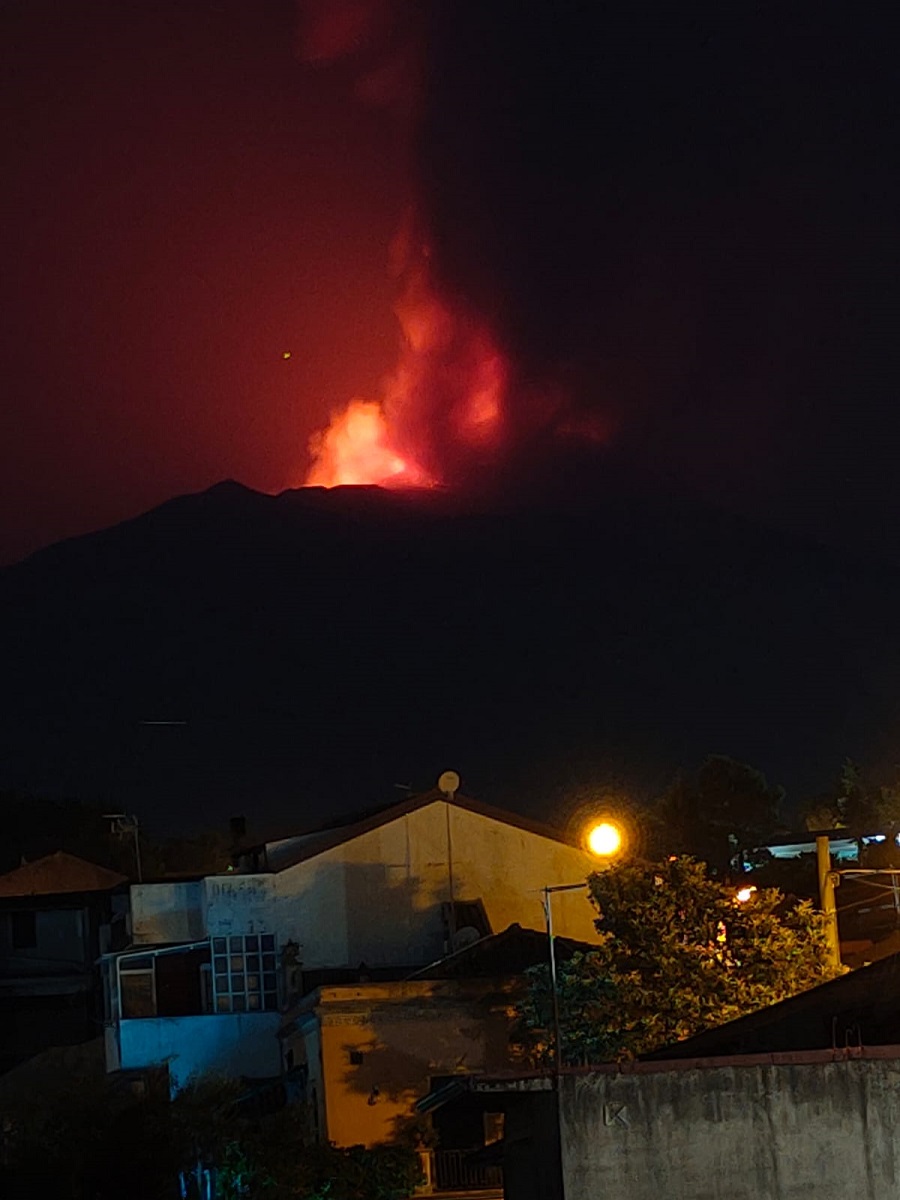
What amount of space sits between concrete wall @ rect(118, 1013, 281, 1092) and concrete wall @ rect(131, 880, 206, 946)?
2741mm

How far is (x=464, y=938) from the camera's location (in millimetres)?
49656

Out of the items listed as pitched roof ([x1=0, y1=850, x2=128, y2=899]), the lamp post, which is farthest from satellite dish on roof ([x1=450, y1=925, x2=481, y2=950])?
pitched roof ([x1=0, y1=850, x2=128, y2=899])

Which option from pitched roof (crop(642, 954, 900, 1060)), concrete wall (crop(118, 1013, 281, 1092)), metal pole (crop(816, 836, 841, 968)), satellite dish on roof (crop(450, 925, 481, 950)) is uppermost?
metal pole (crop(816, 836, 841, 968))

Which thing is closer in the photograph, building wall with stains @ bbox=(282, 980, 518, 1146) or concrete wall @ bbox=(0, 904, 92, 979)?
building wall with stains @ bbox=(282, 980, 518, 1146)

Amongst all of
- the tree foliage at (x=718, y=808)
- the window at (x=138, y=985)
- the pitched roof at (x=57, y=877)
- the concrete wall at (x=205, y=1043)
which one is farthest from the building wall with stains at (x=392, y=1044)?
the tree foliage at (x=718, y=808)

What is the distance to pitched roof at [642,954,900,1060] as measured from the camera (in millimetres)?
24141

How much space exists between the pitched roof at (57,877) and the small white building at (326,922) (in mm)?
29001

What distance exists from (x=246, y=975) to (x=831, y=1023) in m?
28.6

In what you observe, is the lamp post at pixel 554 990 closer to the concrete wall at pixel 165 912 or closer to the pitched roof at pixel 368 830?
the pitched roof at pixel 368 830

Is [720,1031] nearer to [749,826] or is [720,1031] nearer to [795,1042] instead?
[795,1042]

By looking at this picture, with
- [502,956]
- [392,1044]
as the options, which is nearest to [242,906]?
[502,956]

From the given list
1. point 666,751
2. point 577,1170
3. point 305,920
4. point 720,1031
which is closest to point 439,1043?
point 305,920

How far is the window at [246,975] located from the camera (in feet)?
167

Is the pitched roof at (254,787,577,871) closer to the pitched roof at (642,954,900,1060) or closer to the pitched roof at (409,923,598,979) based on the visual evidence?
the pitched roof at (409,923,598,979)
